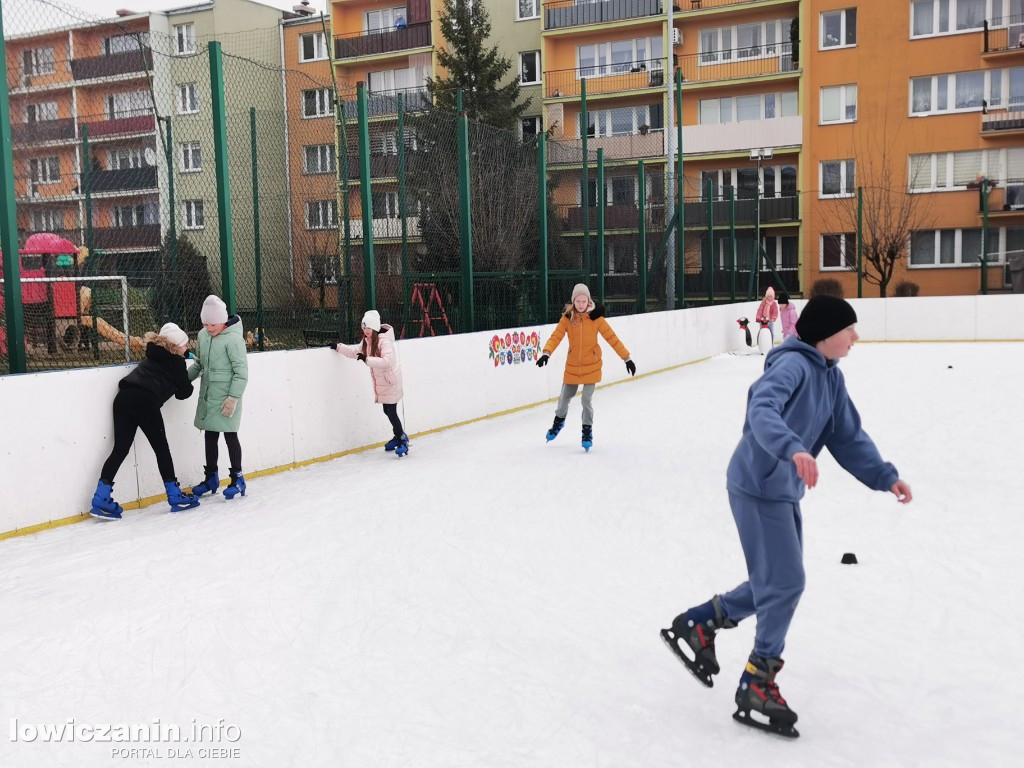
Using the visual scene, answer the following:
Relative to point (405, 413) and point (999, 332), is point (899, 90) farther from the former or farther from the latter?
point (405, 413)

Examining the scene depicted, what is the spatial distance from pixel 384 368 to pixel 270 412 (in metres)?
1.10

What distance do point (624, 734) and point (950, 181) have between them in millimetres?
32315

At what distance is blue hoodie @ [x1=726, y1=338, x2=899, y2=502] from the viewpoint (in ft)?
10.3

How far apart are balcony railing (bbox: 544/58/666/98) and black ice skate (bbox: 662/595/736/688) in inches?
1320

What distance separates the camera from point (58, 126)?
7.91 m

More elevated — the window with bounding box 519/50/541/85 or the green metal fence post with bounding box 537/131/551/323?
the window with bounding box 519/50/541/85

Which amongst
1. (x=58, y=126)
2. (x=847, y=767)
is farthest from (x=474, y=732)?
(x=58, y=126)

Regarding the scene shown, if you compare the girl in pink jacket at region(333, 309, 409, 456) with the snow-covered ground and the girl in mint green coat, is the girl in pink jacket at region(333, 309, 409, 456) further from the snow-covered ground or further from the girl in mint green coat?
the girl in mint green coat

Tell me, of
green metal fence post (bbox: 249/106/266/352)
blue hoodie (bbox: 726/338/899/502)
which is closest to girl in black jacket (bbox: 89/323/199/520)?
green metal fence post (bbox: 249/106/266/352)

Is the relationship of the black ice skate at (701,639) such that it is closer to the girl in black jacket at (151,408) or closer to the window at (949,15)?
the girl in black jacket at (151,408)

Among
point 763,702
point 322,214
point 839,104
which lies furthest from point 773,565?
point 839,104

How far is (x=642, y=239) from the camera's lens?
1788cm

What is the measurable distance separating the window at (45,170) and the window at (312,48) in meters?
30.9

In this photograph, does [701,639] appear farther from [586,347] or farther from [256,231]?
[256,231]
